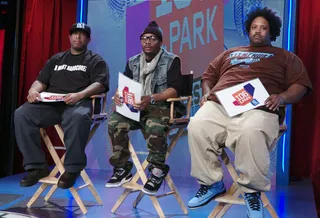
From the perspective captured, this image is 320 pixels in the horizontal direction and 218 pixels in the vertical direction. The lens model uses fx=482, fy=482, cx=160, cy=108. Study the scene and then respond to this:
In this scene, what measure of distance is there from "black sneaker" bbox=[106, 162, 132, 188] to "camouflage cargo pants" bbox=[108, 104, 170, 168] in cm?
4

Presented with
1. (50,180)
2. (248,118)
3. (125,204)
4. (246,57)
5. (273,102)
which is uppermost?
(246,57)

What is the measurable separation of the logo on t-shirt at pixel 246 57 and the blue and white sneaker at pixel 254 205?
0.87 m

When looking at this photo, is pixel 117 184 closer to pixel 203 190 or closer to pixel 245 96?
pixel 203 190

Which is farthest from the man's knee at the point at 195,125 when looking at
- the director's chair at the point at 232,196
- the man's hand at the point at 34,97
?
the man's hand at the point at 34,97

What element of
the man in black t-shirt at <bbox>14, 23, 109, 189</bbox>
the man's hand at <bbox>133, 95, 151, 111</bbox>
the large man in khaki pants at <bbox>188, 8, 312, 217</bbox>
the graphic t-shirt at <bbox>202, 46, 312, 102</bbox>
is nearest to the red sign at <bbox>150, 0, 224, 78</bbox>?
the man in black t-shirt at <bbox>14, 23, 109, 189</bbox>

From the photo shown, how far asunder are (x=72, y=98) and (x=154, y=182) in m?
0.88

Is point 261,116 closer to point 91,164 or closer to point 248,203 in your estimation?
point 248,203

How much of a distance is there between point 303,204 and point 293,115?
1216mm

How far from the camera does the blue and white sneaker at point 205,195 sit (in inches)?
116

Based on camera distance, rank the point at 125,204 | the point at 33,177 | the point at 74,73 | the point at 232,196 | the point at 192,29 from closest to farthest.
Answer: the point at 232,196, the point at 33,177, the point at 125,204, the point at 74,73, the point at 192,29

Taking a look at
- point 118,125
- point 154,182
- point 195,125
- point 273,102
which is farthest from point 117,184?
point 273,102

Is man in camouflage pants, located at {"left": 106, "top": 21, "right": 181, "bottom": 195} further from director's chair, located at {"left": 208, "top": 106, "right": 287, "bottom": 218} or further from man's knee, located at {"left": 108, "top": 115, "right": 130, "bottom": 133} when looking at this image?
director's chair, located at {"left": 208, "top": 106, "right": 287, "bottom": 218}

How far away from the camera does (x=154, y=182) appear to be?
10.3 ft

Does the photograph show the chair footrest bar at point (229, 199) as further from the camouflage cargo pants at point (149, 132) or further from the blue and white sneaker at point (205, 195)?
the camouflage cargo pants at point (149, 132)
